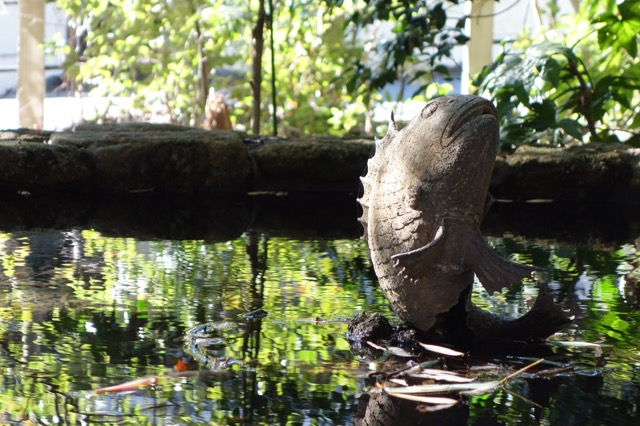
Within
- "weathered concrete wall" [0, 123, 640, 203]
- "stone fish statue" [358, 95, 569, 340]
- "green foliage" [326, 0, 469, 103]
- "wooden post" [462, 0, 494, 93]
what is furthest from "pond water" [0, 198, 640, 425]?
"wooden post" [462, 0, 494, 93]

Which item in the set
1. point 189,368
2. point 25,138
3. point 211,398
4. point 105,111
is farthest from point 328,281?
point 105,111

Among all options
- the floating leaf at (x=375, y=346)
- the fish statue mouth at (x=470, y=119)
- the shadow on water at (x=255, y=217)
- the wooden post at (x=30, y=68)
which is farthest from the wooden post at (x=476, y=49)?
the floating leaf at (x=375, y=346)

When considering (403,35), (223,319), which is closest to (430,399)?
(223,319)

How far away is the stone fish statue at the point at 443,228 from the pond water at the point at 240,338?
118 mm

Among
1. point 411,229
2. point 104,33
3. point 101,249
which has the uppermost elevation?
point 104,33

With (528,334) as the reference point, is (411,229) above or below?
above

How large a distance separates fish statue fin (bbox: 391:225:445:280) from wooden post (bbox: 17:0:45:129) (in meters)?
8.33

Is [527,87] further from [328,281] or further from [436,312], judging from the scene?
[436,312]

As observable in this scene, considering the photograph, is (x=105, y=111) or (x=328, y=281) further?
(x=105, y=111)

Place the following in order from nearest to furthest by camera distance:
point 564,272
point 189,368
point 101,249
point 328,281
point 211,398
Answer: point 211,398 < point 189,368 < point 328,281 < point 564,272 < point 101,249

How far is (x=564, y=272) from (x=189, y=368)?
1528 mm

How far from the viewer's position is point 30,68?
9398 mm

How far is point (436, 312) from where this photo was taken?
1755mm

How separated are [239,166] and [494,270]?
11.5 feet
